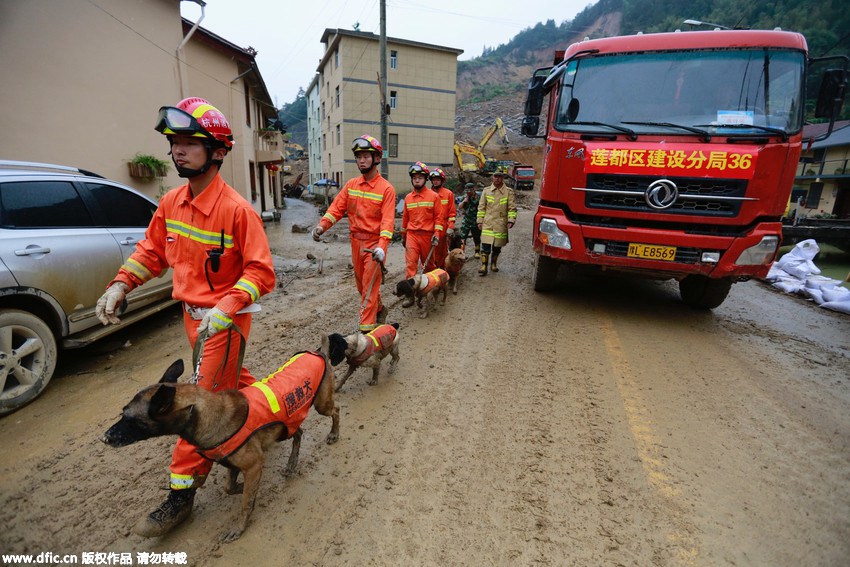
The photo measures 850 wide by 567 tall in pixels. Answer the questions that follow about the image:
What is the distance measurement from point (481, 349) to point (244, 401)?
2781mm

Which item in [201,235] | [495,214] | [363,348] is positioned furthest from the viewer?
[495,214]

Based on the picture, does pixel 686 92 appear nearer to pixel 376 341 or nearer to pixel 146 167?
pixel 376 341

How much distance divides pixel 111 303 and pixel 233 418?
0.96m

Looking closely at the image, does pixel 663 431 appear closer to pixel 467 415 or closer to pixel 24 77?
pixel 467 415

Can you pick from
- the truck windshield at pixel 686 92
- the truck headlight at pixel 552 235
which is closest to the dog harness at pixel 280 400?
the truck headlight at pixel 552 235

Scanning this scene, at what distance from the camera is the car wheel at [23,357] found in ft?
9.37

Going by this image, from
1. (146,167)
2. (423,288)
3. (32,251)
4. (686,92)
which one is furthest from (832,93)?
(146,167)

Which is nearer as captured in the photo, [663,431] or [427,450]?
[427,450]

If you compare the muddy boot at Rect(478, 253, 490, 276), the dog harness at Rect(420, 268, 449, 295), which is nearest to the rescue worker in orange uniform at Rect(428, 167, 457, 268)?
the muddy boot at Rect(478, 253, 490, 276)

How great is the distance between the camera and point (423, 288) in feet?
16.5

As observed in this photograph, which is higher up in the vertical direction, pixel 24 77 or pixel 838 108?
pixel 24 77

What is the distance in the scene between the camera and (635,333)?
4703 millimetres

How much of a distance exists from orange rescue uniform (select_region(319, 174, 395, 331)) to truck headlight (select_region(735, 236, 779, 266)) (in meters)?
3.84

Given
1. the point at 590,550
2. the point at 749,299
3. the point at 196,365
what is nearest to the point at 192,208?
the point at 196,365
